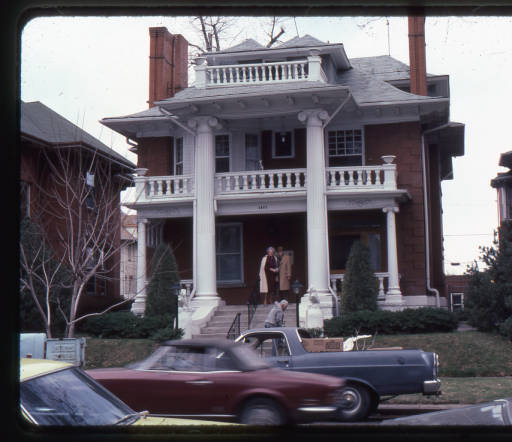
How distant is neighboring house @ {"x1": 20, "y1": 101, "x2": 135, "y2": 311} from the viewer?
22391 millimetres

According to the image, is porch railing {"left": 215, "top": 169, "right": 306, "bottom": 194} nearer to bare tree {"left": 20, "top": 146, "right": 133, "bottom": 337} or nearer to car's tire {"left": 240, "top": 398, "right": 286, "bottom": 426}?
bare tree {"left": 20, "top": 146, "right": 133, "bottom": 337}

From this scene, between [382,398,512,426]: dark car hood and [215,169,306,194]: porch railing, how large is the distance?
16.5 metres

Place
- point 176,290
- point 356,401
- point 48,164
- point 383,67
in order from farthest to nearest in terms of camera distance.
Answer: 1. point 383,67
2. point 48,164
3. point 176,290
4. point 356,401

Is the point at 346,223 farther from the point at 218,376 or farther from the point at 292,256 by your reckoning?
the point at 218,376

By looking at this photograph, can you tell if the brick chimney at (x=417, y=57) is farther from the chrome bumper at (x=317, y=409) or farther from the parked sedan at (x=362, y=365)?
the chrome bumper at (x=317, y=409)

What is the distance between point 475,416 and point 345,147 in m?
19.0

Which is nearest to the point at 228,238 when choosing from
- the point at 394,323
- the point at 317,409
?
the point at 394,323

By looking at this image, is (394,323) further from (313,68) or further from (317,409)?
(317,409)

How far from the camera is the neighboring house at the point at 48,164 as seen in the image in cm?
2239

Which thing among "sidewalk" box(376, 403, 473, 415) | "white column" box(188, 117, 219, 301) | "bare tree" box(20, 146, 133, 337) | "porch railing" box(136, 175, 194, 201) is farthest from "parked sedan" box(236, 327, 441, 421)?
"porch railing" box(136, 175, 194, 201)

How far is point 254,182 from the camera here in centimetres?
2225

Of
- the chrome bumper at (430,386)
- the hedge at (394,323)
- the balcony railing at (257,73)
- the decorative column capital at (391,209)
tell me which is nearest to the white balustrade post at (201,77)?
the balcony railing at (257,73)

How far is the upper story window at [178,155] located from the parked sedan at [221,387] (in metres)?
16.6

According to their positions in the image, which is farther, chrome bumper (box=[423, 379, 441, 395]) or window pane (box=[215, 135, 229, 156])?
window pane (box=[215, 135, 229, 156])
